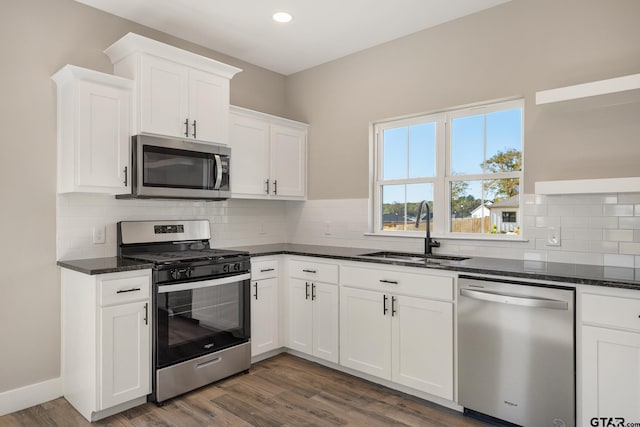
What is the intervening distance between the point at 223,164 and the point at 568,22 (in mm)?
2689

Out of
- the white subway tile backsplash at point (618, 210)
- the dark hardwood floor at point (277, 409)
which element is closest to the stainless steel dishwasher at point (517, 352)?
the dark hardwood floor at point (277, 409)

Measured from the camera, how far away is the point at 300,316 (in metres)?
3.52

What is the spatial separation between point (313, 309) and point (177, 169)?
1569mm

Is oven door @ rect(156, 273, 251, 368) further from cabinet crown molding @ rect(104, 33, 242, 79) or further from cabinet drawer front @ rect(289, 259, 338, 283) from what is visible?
cabinet crown molding @ rect(104, 33, 242, 79)

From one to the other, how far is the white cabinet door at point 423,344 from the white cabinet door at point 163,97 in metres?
2.06

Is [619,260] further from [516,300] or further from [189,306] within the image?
[189,306]

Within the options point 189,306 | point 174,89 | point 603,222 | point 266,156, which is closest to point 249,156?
point 266,156

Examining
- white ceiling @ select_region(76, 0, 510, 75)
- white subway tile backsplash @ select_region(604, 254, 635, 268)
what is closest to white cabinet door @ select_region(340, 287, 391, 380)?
white subway tile backsplash @ select_region(604, 254, 635, 268)

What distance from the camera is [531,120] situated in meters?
2.88

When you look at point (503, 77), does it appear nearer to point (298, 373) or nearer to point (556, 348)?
point (556, 348)

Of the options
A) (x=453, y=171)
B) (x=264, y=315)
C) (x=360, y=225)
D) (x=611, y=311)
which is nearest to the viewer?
(x=611, y=311)

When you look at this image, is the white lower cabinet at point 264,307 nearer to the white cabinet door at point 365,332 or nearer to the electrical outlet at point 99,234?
the white cabinet door at point 365,332

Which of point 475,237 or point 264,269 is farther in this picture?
point 264,269

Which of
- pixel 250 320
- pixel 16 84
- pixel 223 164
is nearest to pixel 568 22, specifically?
pixel 223 164
